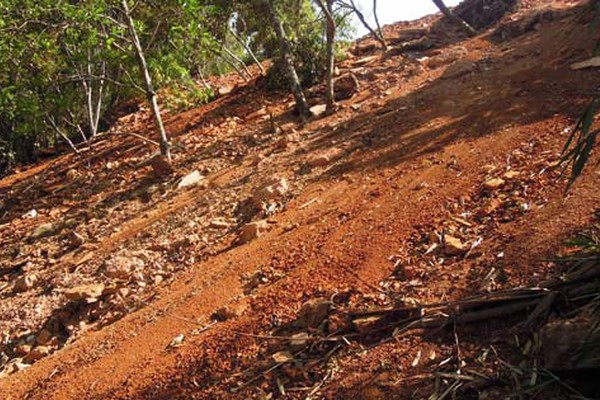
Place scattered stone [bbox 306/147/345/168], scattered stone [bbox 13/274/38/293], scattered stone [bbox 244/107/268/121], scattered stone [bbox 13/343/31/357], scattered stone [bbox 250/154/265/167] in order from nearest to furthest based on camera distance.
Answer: scattered stone [bbox 13/343/31/357] < scattered stone [bbox 13/274/38/293] < scattered stone [bbox 306/147/345/168] < scattered stone [bbox 250/154/265/167] < scattered stone [bbox 244/107/268/121]

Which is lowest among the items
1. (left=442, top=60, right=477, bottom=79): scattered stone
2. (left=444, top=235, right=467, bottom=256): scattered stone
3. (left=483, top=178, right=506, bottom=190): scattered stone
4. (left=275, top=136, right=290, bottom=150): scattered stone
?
(left=444, top=235, right=467, bottom=256): scattered stone

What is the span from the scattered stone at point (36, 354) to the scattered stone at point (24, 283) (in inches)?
56.4

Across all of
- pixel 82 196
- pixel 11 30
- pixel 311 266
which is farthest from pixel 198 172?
pixel 311 266

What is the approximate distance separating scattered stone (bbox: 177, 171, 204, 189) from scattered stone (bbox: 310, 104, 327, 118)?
7.59ft

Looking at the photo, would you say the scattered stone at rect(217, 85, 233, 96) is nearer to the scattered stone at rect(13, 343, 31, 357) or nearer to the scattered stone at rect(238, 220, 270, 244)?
the scattered stone at rect(238, 220, 270, 244)

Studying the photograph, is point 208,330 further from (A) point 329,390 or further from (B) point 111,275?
(B) point 111,275

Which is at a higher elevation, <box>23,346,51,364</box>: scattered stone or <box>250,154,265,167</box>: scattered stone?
<box>250,154,265,167</box>: scattered stone

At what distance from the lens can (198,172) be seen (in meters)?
7.60

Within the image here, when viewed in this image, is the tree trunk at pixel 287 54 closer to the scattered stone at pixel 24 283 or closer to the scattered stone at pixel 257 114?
the scattered stone at pixel 257 114

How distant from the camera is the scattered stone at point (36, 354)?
4688mm

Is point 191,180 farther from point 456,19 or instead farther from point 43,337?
point 456,19

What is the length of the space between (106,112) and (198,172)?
363 inches

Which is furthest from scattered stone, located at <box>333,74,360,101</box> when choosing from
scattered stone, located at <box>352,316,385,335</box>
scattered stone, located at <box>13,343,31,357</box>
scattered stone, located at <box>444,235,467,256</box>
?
scattered stone, located at <box>352,316,385,335</box>

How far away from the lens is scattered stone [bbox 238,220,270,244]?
16.8 feet
